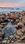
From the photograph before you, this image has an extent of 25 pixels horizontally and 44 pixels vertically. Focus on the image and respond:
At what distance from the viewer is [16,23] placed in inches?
43.4

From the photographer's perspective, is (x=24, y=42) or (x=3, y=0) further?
(x=3, y=0)

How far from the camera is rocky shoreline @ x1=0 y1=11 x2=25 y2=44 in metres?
0.93

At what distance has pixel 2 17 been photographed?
1211 millimetres

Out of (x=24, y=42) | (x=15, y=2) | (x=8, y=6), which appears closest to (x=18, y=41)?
(x=24, y=42)

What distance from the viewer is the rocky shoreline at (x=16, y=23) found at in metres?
0.93

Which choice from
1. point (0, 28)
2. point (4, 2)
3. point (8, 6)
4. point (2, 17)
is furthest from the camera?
point (4, 2)

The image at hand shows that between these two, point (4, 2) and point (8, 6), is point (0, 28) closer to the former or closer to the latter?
point (8, 6)

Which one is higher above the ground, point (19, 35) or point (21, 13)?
point (21, 13)

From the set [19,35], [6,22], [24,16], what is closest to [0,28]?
[6,22]

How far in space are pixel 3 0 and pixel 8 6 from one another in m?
0.24

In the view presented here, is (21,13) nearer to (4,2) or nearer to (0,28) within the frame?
(0,28)

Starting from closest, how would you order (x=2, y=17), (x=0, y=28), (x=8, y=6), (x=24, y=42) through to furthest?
(x=24, y=42), (x=0, y=28), (x=2, y=17), (x=8, y=6)

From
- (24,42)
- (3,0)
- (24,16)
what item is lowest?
(24,42)

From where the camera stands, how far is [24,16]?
121 cm
